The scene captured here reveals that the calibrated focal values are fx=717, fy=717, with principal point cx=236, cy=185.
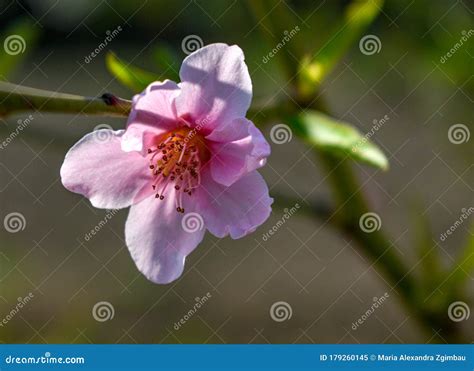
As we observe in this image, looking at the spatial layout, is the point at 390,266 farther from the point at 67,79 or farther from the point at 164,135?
the point at 67,79

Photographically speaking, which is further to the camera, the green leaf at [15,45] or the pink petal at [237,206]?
the green leaf at [15,45]

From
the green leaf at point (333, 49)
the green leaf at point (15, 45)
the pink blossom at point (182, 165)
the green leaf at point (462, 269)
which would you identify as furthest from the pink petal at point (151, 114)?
the green leaf at point (462, 269)

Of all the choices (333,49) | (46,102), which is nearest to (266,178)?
(333,49)

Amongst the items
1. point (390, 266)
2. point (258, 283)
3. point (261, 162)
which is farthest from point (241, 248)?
point (261, 162)

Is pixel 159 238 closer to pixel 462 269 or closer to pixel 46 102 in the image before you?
pixel 46 102

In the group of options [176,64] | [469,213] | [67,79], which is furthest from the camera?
[67,79]

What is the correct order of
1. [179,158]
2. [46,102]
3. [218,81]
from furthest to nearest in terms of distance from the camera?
[179,158] < [218,81] < [46,102]

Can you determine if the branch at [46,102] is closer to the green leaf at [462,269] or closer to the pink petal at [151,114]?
the pink petal at [151,114]
